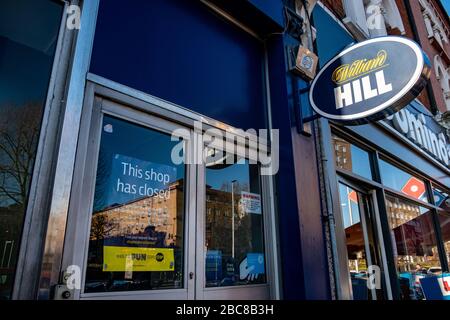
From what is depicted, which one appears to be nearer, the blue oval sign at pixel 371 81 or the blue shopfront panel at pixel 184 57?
the blue shopfront panel at pixel 184 57

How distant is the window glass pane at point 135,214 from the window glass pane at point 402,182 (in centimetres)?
353

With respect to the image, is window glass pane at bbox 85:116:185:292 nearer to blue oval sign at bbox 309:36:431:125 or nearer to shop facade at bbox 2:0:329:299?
shop facade at bbox 2:0:329:299

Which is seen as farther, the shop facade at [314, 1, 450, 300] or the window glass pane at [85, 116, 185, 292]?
the shop facade at [314, 1, 450, 300]

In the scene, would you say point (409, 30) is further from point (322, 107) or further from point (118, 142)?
point (118, 142)

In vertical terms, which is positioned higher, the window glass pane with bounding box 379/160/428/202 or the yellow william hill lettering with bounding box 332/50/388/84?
the yellow william hill lettering with bounding box 332/50/388/84

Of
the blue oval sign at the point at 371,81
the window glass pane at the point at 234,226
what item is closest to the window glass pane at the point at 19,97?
the window glass pane at the point at 234,226

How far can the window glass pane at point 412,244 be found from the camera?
4668 millimetres

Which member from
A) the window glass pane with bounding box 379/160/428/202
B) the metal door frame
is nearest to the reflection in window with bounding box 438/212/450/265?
the window glass pane with bounding box 379/160/428/202

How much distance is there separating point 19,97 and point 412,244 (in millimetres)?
5612

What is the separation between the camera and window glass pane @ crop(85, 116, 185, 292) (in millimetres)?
2062

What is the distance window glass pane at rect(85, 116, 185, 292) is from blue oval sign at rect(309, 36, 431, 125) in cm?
151

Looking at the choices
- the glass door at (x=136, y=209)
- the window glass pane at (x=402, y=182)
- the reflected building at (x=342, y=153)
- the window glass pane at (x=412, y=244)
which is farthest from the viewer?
the window glass pane at (x=402, y=182)

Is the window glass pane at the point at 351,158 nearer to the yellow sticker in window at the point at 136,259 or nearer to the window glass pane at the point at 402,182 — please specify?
the window glass pane at the point at 402,182

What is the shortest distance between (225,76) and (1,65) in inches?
72.4
